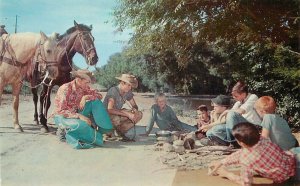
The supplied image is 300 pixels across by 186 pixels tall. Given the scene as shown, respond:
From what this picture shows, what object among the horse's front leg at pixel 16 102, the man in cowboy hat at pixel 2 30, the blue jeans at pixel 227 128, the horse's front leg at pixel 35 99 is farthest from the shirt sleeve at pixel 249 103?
the man in cowboy hat at pixel 2 30

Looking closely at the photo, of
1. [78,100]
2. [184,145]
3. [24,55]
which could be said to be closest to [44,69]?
[24,55]

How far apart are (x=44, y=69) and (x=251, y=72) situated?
2509 millimetres

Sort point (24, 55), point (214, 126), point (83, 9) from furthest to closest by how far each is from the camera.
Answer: point (24, 55), point (214, 126), point (83, 9)

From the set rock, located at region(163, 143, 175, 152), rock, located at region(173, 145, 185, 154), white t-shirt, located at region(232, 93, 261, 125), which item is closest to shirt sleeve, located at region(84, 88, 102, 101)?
rock, located at region(163, 143, 175, 152)

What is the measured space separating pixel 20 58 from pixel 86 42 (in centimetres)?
94

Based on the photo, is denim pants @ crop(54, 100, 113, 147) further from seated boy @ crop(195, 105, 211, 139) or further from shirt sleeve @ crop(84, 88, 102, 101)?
seated boy @ crop(195, 105, 211, 139)

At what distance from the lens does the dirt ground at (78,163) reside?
332cm

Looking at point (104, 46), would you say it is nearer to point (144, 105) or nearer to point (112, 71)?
point (112, 71)

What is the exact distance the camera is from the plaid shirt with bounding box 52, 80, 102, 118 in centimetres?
423

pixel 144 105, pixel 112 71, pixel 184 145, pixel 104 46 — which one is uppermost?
pixel 104 46

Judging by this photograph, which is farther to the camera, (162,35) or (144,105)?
(144,105)

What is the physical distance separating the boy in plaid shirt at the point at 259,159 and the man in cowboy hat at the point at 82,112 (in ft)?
5.61

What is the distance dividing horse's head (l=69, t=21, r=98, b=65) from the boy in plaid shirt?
1792 millimetres

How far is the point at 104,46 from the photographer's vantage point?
4.04 metres
